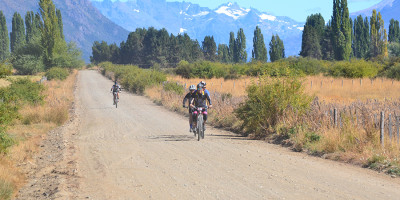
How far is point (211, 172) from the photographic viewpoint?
898cm

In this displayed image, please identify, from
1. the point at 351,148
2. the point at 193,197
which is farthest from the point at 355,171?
the point at 193,197

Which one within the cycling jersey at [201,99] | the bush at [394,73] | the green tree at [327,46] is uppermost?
the green tree at [327,46]

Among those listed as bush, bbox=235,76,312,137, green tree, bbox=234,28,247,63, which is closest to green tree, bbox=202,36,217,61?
green tree, bbox=234,28,247,63

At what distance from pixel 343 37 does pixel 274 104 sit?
6996cm

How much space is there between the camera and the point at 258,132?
14.8 meters

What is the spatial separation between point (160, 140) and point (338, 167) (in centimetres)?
635

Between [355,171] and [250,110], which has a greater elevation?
[250,110]

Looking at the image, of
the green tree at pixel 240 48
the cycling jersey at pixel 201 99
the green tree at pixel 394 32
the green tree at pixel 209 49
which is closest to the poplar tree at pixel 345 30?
the green tree at pixel 394 32

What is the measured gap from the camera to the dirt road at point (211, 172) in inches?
290

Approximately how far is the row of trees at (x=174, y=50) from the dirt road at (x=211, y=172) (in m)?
107

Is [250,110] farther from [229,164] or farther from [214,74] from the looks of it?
[214,74]

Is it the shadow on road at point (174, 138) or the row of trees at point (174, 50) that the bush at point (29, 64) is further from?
the shadow on road at point (174, 138)

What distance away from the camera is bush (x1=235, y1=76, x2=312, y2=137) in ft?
47.5

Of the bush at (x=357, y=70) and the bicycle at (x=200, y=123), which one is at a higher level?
the bush at (x=357, y=70)
